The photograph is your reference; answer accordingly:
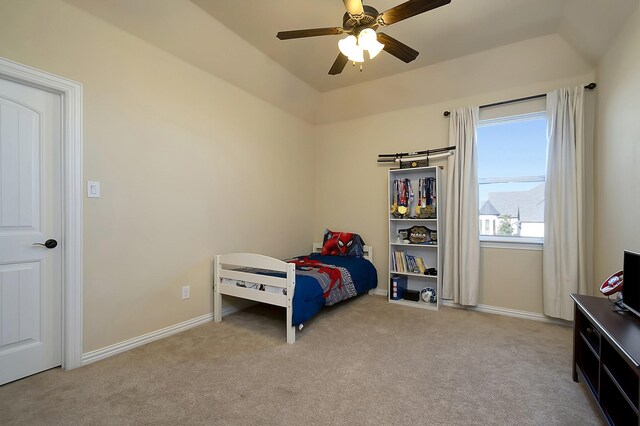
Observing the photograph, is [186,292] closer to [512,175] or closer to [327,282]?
[327,282]

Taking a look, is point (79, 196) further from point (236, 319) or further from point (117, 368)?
point (236, 319)

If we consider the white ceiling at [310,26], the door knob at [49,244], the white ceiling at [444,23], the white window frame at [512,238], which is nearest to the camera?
the door knob at [49,244]

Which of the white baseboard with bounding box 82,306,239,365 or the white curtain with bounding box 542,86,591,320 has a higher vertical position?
the white curtain with bounding box 542,86,591,320

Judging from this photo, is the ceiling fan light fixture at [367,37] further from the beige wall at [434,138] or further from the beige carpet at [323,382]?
the beige carpet at [323,382]

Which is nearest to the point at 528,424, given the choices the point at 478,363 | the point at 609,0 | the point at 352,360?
the point at 478,363

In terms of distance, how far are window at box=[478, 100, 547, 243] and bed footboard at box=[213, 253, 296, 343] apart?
2.43 m

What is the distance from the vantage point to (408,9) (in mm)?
1867

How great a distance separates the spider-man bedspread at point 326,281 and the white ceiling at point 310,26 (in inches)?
89.2

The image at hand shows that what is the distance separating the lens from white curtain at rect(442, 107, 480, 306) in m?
3.40

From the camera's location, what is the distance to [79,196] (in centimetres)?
213

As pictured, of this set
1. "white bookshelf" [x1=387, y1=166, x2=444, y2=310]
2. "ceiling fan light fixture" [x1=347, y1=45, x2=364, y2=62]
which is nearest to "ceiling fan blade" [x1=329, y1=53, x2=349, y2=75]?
"ceiling fan light fixture" [x1=347, y1=45, x2=364, y2=62]

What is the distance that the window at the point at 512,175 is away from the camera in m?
3.30

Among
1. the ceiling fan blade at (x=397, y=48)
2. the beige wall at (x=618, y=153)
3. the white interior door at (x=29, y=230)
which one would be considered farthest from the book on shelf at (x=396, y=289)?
the white interior door at (x=29, y=230)

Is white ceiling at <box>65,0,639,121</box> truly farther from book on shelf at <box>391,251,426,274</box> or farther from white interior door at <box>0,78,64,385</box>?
book on shelf at <box>391,251,426,274</box>
